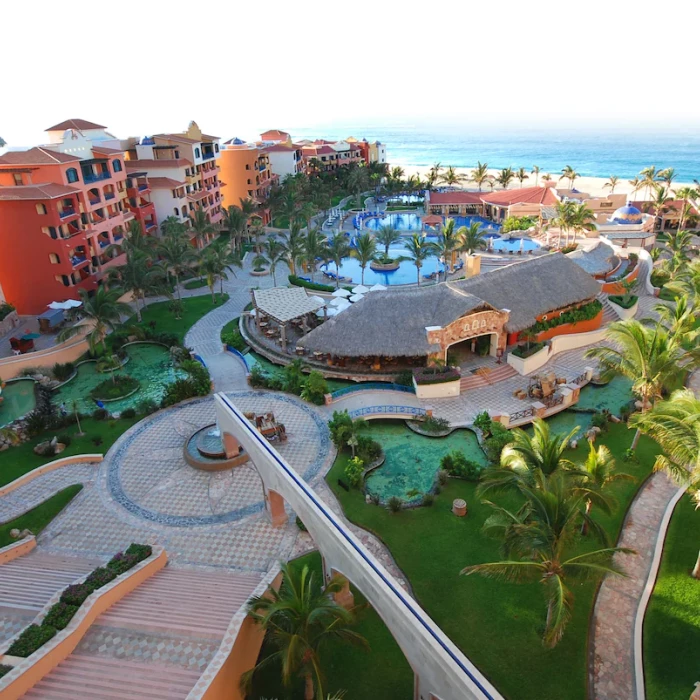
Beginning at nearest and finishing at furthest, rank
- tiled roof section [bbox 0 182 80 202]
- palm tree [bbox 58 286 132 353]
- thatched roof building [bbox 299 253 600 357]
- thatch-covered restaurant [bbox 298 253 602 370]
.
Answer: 1. thatch-covered restaurant [bbox 298 253 602 370]
2. thatched roof building [bbox 299 253 600 357]
3. palm tree [bbox 58 286 132 353]
4. tiled roof section [bbox 0 182 80 202]

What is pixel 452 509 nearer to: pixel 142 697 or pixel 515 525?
pixel 515 525

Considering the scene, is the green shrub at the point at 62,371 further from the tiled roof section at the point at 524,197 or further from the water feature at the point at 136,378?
the tiled roof section at the point at 524,197

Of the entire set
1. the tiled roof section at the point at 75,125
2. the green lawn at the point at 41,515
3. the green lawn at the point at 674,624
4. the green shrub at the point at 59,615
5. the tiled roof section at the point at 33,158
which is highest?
the tiled roof section at the point at 75,125

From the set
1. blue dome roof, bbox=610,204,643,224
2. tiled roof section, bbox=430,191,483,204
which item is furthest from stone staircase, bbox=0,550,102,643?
tiled roof section, bbox=430,191,483,204

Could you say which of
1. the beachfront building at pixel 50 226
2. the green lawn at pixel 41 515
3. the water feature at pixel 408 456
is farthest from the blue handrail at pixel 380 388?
the beachfront building at pixel 50 226

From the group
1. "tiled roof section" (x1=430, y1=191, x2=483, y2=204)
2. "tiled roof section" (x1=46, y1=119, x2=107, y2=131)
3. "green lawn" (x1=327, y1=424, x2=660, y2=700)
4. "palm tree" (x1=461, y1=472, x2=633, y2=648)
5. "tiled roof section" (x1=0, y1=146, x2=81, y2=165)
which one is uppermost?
"tiled roof section" (x1=46, y1=119, x2=107, y2=131)

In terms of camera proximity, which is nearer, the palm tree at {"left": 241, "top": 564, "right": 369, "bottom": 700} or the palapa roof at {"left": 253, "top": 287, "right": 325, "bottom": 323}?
the palm tree at {"left": 241, "top": 564, "right": 369, "bottom": 700}

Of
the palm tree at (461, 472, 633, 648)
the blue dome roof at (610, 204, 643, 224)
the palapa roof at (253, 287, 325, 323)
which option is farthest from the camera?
the blue dome roof at (610, 204, 643, 224)

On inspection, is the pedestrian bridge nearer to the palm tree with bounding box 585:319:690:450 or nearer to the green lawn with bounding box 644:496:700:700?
the green lawn with bounding box 644:496:700:700
